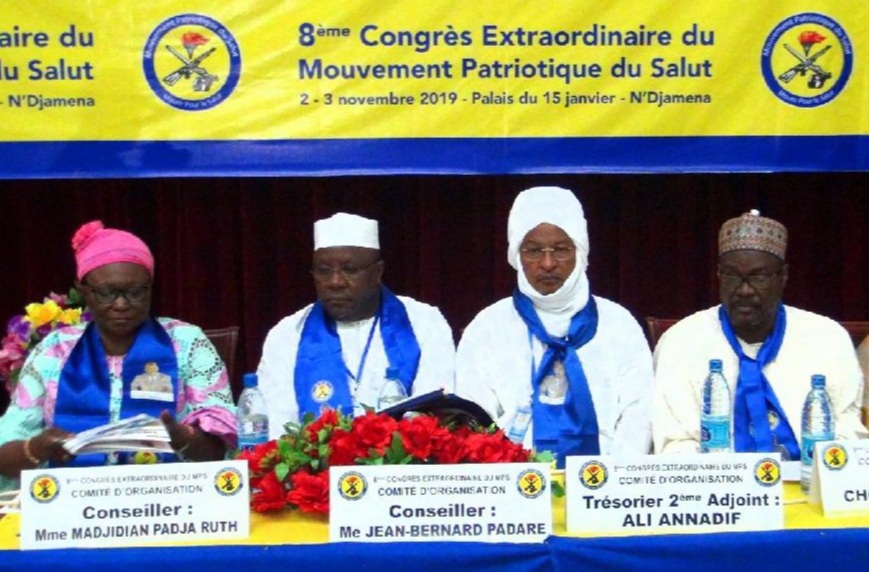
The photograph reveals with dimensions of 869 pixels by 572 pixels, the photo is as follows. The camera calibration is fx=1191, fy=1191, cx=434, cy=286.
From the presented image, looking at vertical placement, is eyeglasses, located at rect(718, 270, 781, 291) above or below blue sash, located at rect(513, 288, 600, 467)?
above

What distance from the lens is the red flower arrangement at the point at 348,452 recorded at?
227 centimetres

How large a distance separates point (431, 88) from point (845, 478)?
2136mm

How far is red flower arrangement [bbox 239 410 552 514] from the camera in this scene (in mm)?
2268

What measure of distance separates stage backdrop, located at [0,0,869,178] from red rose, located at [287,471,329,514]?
6.19 ft

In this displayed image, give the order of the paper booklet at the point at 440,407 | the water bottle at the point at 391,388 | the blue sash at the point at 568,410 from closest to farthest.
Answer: the paper booklet at the point at 440,407 → the blue sash at the point at 568,410 → the water bottle at the point at 391,388

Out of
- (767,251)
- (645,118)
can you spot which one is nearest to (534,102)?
(645,118)

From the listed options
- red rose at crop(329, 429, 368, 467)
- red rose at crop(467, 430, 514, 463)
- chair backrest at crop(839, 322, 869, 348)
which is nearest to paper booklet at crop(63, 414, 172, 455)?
red rose at crop(329, 429, 368, 467)

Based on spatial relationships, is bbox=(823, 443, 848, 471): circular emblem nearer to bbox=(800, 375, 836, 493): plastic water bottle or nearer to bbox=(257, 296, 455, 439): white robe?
bbox=(800, 375, 836, 493): plastic water bottle

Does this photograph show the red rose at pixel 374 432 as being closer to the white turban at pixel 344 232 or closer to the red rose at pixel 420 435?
the red rose at pixel 420 435

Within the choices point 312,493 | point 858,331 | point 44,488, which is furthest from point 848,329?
point 44,488

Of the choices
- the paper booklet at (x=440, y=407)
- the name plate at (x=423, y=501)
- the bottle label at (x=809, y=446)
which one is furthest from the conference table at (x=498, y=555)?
the paper booklet at (x=440, y=407)

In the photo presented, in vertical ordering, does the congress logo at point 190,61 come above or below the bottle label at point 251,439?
above

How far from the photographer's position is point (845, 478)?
2.33m

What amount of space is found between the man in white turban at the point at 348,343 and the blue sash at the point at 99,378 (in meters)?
0.46
